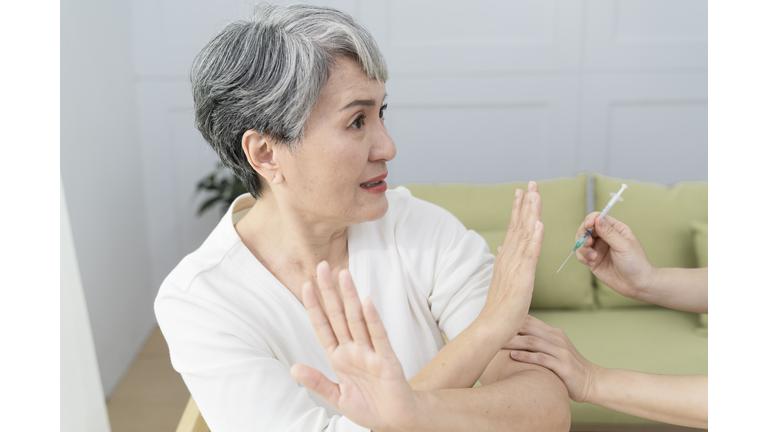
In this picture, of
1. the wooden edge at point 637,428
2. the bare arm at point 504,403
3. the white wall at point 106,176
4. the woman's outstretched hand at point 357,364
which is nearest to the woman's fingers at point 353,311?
the woman's outstretched hand at point 357,364

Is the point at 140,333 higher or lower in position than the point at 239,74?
lower

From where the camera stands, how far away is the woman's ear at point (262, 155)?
1.13 metres

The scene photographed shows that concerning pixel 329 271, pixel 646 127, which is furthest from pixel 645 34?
pixel 329 271

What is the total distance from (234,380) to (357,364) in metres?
0.30

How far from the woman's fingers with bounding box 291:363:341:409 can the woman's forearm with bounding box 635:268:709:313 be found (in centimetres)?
85

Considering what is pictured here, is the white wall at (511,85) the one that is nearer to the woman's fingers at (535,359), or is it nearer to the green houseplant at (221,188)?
the green houseplant at (221,188)

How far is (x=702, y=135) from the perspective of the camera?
9.45ft

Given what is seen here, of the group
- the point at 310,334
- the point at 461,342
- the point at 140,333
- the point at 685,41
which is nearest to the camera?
the point at 461,342

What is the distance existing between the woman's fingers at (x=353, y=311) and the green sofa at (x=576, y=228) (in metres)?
1.34

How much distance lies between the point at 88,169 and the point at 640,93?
2540 millimetres

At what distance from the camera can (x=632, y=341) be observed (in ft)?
6.47
